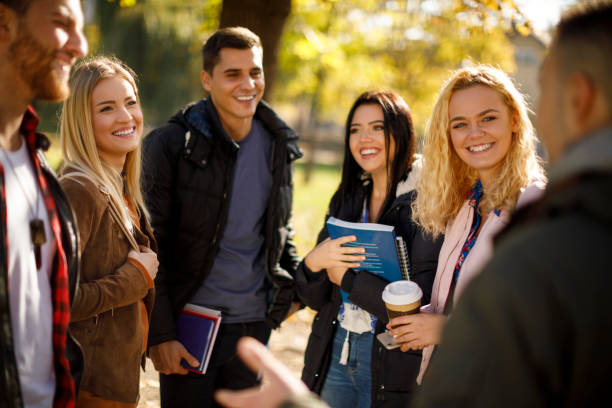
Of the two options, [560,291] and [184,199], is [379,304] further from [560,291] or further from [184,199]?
[560,291]

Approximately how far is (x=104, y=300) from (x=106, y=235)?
0.30m

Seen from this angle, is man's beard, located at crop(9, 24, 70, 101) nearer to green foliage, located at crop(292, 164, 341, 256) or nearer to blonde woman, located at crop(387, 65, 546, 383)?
blonde woman, located at crop(387, 65, 546, 383)

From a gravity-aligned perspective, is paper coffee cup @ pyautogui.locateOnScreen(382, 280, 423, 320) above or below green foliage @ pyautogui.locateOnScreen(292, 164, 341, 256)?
above

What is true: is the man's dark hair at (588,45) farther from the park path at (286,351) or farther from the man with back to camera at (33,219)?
the park path at (286,351)

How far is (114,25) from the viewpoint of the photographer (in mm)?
21047

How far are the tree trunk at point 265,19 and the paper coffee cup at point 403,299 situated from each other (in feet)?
11.5

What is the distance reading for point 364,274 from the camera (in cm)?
280

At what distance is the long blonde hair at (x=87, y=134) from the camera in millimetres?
2457

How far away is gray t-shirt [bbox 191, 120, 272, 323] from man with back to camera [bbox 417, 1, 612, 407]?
2.55 metres

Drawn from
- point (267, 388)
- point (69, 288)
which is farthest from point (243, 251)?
point (267, 388)

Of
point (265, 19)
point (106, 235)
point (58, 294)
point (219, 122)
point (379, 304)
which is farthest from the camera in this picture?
point (265, 19)

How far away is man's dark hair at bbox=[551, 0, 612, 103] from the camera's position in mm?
1024

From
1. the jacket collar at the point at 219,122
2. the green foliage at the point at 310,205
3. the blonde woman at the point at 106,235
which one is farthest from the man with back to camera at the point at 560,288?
the green foliage at the point at 310,205

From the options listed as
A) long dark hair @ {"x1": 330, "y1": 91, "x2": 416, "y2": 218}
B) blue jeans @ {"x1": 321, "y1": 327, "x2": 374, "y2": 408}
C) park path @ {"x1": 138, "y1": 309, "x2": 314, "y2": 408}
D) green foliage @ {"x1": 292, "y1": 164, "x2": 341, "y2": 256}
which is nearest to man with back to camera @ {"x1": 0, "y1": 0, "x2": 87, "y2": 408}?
blue jeans @ {"x1": 321, "y1": 327, "x2": 374, "y2": 408}
